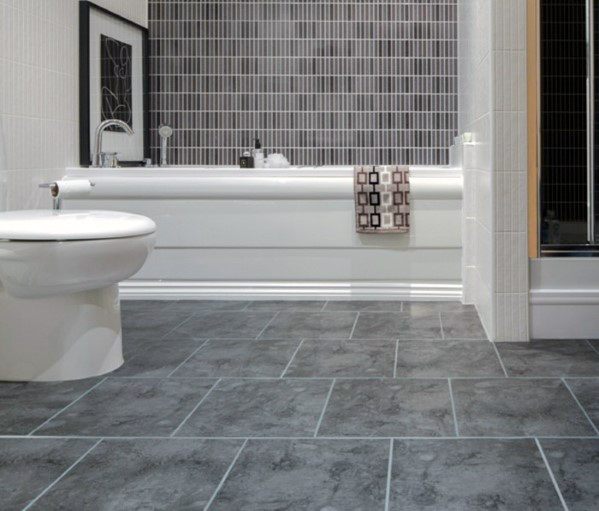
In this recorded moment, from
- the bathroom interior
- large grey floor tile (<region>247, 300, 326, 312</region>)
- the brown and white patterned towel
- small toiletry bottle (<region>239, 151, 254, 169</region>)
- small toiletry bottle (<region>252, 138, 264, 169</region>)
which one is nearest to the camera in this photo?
the bathroom interior

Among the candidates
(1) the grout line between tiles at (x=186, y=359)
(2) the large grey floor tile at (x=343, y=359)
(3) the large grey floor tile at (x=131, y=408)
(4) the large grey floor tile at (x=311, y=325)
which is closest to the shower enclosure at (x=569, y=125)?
(2) the large grey floor tile at (x=343, y=359)

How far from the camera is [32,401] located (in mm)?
2197

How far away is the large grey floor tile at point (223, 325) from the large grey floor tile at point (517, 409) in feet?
3.20

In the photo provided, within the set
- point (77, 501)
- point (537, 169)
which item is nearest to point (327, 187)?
point (537, 169)

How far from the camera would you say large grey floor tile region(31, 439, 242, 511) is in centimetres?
150

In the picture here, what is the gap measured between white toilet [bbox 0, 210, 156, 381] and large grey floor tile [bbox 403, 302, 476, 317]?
1348 mm

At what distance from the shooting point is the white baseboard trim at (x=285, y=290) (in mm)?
3828

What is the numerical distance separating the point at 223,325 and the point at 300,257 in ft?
2.36

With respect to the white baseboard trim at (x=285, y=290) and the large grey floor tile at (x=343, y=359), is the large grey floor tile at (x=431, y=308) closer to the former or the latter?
the white baseboard trim at (x=285, y=290)

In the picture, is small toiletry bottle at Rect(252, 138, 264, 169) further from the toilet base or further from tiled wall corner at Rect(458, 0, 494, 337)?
the toilet base

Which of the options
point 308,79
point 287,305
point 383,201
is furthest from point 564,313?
point 308,79

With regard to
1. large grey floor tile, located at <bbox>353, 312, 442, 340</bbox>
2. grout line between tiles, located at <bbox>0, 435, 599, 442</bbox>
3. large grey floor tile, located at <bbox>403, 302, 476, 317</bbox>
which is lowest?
grout line between tiles, located at <bbox>0, 435, 599, 442</bbox>

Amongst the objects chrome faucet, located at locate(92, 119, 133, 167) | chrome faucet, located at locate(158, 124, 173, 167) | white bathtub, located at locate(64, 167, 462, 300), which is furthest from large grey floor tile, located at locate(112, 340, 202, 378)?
chrome faucet, located at locate(158, 124, 173, 167)

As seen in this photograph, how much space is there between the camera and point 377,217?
12.4 feet
